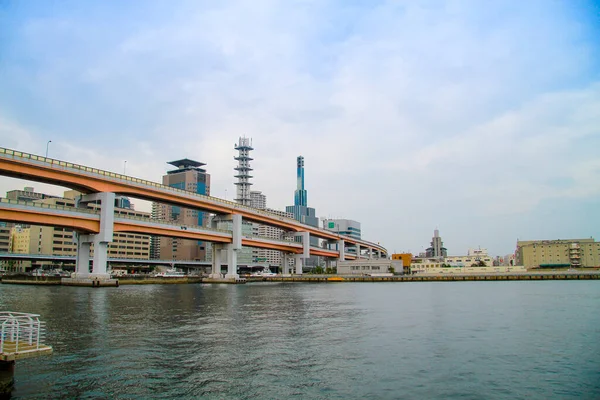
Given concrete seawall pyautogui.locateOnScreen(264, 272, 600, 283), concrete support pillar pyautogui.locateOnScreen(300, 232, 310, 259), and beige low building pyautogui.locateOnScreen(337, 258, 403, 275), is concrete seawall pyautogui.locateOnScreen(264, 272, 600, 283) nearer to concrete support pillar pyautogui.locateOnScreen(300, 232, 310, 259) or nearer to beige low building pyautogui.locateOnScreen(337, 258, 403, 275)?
concrete support pillar pyautogui.locateOnScreen(300, 232, 310, 259)

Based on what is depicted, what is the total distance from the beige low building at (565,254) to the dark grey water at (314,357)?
513 feet

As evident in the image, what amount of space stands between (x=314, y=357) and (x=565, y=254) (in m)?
184

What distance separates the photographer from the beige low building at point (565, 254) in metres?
172

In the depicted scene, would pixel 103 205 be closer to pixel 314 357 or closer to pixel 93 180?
pixel 93 180

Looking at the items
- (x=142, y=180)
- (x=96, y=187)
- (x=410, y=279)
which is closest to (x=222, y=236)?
(x=142, y=180)

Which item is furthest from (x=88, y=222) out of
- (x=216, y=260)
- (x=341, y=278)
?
(x=341, y=278)

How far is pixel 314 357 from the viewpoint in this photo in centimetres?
2308

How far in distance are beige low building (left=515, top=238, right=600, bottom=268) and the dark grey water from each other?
15632cm

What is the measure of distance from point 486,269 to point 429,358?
14615 centimetres

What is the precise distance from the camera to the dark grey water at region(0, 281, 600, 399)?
17.6 metres

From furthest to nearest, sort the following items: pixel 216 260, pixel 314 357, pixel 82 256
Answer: pixel 216 260
pixel 82 256
pixel 314 357

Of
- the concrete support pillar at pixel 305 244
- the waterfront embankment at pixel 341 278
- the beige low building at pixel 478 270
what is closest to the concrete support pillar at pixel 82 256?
the waterfront embankment at pixel 341 278

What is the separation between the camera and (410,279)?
434 feet

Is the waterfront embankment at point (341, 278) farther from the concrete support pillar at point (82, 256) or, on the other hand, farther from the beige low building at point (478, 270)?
the concrete support pillar at point (82, 256)
